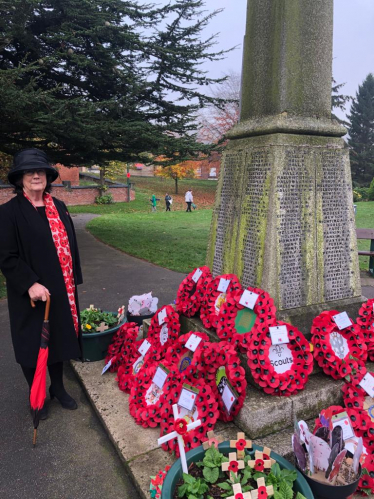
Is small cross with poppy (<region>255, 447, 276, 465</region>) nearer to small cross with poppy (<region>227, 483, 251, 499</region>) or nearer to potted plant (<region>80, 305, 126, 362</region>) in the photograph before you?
small cross with poppy (<region>227, 483, 251, 499</region>)

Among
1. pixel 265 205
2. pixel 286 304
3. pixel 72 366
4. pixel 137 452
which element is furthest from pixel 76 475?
pixel 265 205

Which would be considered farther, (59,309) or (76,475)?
(59,309)

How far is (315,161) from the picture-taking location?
290cm

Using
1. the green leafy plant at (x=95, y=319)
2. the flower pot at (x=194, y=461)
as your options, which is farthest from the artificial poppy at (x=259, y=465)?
the green leafy plant at (x=95, y=319)

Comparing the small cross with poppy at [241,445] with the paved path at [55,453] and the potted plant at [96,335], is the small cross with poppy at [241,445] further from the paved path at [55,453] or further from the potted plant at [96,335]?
the potted plant at [96,335]

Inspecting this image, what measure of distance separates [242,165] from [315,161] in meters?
0.58

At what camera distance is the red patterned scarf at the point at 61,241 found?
9.36 ft

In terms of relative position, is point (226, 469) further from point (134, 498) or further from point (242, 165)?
point (242, 165)

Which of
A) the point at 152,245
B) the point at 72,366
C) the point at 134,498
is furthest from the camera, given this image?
the point at 152,245

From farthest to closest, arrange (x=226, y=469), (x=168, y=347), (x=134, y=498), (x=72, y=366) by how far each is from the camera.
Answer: (x=72, y=366) → (x=168, y=347) → (x=134, y=498) → (x=226, y=469)

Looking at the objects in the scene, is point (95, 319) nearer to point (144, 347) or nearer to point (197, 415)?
point (144, 347)

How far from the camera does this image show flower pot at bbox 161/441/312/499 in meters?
1.78

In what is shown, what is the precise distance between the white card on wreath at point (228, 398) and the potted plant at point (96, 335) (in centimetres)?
156

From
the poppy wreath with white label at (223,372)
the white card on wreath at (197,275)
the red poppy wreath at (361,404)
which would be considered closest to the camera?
the red poppy wreath at (361,404)
